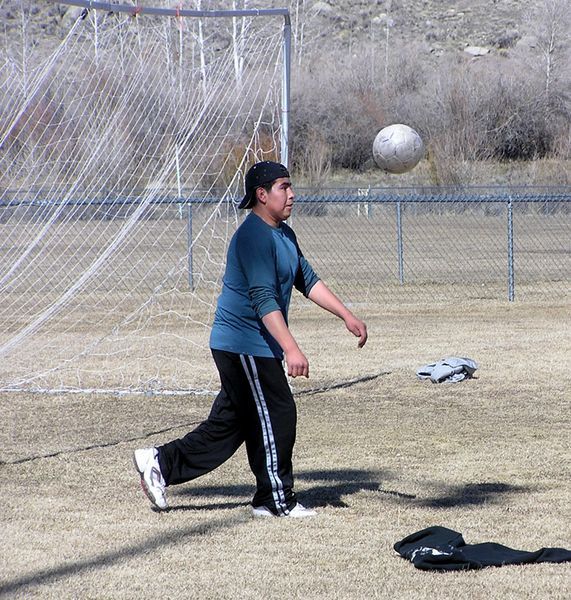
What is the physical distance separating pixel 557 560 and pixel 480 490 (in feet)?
4.90

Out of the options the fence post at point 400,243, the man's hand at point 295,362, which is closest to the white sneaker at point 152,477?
the man's hand at point 295,362

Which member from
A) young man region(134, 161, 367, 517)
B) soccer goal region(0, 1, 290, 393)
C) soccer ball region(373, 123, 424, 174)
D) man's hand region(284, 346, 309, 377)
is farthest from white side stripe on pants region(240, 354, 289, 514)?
soccer ball region(373, 123, 424, 174)

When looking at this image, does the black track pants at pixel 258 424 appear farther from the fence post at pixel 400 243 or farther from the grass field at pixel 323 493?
the fence post at pixel 400 243

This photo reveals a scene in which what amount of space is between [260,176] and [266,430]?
1285 mm

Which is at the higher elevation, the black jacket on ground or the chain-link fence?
the black jacket on ground

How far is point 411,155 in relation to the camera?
19.7m

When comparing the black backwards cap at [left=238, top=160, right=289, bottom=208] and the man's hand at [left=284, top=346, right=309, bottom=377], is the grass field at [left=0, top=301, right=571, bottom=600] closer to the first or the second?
the man's hand at [left=284, top=346, right=309, bottom=377]

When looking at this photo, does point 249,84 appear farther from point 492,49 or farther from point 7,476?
point 492,49

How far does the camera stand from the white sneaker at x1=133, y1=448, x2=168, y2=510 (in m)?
6.30

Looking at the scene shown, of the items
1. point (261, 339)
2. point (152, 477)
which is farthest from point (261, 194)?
point (152, 477)

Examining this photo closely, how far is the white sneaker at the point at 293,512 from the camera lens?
20.5 ft

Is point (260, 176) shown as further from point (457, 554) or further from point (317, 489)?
point (457, 554)

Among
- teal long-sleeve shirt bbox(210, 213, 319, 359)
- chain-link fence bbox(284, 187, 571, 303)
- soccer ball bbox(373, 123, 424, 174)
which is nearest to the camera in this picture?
teal long-sleeve shirt bbox(210, 213, 319, 359)

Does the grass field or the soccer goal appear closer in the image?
the grass field
